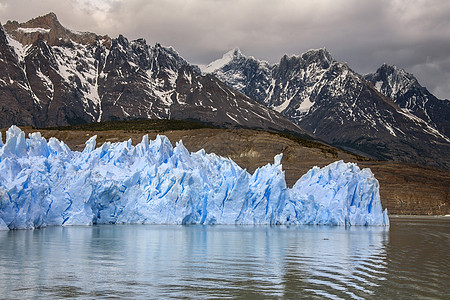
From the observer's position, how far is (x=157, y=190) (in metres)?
55.1

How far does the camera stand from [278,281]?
22.1m

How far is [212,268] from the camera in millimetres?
25062

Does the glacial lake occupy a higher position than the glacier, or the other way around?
the glacier

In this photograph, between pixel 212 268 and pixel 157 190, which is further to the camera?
pixel 157 190

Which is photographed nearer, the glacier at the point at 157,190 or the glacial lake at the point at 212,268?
the glacial lake at the point at 212,268

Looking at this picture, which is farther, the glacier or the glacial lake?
the glacier

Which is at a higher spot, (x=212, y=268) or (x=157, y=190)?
(x=157, y=190)

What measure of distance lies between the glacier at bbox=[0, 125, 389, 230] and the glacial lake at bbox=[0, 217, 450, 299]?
5.62m

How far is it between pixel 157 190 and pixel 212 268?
1206 inches

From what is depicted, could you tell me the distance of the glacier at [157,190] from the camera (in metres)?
44.9

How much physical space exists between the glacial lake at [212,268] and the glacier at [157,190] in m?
→ 5.62

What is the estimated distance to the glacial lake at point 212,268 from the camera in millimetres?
19688

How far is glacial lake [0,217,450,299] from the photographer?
1969 cm

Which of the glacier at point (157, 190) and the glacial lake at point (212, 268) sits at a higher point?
the glacier at point (157, 190)
